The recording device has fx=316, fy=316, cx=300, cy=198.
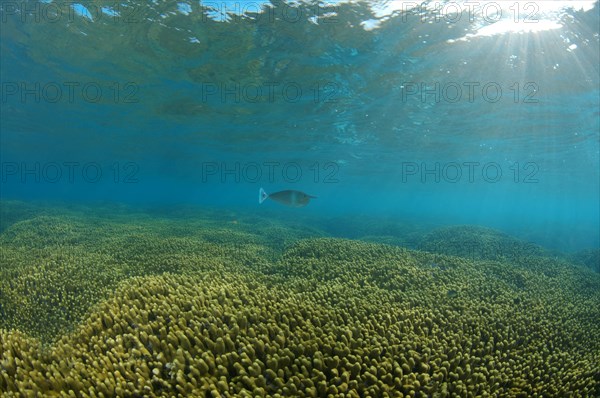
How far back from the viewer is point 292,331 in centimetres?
445

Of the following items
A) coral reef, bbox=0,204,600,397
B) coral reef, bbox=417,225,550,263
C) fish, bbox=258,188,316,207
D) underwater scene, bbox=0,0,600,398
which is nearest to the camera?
coral reef, bbox=0,204,600,397

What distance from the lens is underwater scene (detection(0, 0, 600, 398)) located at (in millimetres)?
3896

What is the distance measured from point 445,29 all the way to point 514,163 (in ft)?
141

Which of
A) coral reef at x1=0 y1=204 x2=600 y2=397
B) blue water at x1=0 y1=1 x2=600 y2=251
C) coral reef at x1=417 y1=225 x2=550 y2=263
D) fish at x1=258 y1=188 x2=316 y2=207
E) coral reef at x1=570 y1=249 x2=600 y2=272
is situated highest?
blue water at x1=0 y1=1 x2=600 y2=251

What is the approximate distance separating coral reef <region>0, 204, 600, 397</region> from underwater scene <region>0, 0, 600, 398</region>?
1.4 inches

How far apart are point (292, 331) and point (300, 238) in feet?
33.3

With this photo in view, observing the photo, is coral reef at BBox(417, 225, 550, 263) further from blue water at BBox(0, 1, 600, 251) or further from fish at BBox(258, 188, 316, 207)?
blue water at BBox(0, 1, 600, 251)

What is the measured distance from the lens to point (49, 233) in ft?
39.0

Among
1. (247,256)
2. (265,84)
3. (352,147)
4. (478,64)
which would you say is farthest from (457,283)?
(352,147)

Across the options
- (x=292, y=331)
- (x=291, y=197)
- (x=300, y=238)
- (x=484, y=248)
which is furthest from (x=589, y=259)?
(x=292, y=331)

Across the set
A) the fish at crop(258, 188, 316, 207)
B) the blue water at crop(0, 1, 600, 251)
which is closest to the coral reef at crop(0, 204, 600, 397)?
the fish at crop(258, 188, 316, 207)

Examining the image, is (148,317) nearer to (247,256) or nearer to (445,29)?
(247,256)

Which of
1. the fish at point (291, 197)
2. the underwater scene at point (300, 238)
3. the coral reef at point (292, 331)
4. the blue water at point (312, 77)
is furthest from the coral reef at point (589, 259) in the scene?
the fish at point (291, 197)

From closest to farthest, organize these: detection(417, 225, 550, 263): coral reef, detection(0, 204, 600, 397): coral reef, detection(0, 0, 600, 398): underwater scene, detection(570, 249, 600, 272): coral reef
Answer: detection(0, 204, 600, 397): coral reef
detection(0, 0, 600, 398): underwater scene
detection(417, 225, 550, 263): coral reef
detection(570, 249, 600, 272): coral reef
